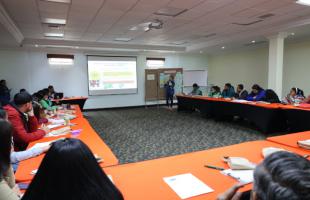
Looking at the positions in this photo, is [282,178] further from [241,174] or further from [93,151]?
[93,151]

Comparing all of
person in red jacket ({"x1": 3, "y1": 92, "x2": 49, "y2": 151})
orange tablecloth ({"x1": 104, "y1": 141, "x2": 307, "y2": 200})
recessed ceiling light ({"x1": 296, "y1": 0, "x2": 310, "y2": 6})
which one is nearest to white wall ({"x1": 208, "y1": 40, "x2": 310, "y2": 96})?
recessed ceiling light ({"x1": 296, "y1": 0, "x2": 310, "y2": 6})

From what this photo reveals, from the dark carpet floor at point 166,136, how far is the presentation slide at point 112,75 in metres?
3.00

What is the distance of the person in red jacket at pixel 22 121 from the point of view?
2383mm

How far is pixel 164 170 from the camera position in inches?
62.6

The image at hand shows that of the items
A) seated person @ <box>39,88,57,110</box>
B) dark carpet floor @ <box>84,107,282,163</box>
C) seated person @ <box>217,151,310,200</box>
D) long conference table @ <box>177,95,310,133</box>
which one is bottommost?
dark carpet floor @ <box>84,107,282,163</box>

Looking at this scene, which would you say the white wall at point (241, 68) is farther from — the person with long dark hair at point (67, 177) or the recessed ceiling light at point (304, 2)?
the person with long dark hair at point (67, 177)

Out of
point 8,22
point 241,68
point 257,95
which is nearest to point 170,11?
point 257,95

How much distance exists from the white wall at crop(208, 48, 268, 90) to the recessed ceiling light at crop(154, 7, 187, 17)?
587 cm

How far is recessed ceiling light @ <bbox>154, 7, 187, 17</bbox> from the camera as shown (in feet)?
14.5

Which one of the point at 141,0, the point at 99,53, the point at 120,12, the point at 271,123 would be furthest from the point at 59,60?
the point at 271,123

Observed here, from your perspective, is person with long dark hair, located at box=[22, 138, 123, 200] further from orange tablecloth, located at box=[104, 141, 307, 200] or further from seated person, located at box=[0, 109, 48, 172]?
seated person, located at box=[0, 109, 48, 172]

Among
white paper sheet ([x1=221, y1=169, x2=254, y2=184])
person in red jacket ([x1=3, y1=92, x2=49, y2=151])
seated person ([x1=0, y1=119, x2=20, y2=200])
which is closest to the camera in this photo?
seated person ([x1=0, y1=119, x2=20, y2=200])

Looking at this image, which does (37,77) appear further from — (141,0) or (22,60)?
(141,0)

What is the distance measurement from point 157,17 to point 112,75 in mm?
5325
